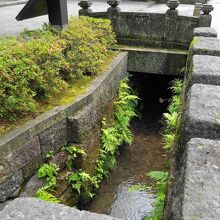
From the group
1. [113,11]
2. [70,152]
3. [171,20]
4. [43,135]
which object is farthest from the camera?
[113,11]

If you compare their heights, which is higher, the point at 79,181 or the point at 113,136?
the point at 113,136

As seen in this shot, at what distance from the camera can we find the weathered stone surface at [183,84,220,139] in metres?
2.66

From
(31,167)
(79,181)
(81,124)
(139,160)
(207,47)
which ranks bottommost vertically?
(139,160)

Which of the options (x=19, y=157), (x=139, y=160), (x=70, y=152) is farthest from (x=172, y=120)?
(x=19, y=157)

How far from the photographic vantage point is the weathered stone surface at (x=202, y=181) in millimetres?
1701

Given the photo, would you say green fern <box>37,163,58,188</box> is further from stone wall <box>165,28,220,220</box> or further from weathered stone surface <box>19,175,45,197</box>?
stone wall <box>165,28,220,220</box>

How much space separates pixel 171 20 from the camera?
937cm

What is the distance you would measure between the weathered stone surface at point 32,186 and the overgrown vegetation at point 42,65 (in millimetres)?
1082

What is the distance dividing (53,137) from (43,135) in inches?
13.0

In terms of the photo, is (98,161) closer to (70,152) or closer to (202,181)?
(70,152)

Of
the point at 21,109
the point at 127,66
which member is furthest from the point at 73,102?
the point at 127,66

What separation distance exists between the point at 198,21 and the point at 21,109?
6.81m

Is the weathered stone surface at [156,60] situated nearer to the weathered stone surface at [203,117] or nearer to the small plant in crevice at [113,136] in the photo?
the small plant in crevice at [113,136]

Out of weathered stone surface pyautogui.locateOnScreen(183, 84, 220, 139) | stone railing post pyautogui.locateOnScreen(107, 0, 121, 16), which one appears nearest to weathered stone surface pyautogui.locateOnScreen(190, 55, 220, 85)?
weathered stone surface pyautogui.locateOnScreen(183, 84, 220, 139)
